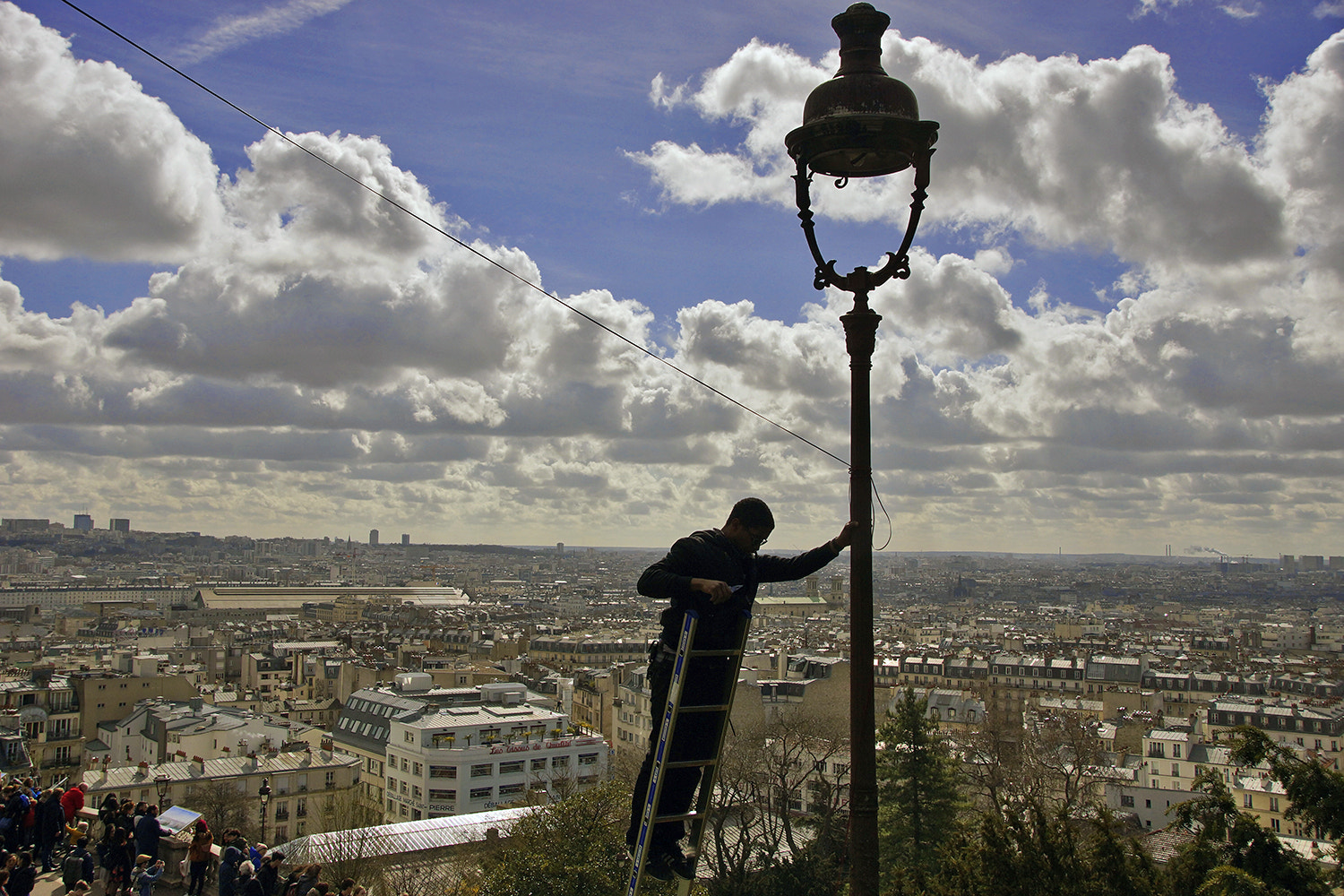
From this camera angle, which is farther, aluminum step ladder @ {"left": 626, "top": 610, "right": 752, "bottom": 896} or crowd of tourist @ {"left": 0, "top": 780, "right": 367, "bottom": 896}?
crowd of tourist @ {"left": 0, "top": 780, "right": 367, "bottom": 896}

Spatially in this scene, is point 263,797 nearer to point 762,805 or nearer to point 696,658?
point 762,805

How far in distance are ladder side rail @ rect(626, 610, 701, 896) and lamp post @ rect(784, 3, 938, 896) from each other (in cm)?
75

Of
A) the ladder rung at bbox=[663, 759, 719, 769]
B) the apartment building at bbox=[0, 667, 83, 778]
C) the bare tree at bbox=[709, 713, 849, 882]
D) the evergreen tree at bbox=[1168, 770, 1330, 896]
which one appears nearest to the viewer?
the ladder rung at bbox=[663, 759, 719, 769]

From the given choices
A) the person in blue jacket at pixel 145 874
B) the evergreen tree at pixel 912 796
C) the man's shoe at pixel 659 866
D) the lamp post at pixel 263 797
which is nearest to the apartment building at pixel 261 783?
the lamp post at pixel 263 797

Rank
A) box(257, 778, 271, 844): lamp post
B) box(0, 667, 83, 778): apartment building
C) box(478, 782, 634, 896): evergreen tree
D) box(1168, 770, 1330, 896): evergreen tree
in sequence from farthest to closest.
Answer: box(0, 667, 83, 778): apartment building, box(257, 778, 271, 844): lamp post, box(478, 782, 634, 896): evergreen tree, box(1168, 770, 1330, 896): evergreen tree

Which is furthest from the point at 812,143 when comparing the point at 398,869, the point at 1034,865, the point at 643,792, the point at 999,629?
the point at 999,629

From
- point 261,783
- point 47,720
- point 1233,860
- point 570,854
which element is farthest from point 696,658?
point 47,720

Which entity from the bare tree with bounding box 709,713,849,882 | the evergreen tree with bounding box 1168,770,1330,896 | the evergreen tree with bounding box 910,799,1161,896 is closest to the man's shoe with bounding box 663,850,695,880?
the evergreen tree with bounding box 910,799,1161,896

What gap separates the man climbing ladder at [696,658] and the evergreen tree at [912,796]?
76.7 feet

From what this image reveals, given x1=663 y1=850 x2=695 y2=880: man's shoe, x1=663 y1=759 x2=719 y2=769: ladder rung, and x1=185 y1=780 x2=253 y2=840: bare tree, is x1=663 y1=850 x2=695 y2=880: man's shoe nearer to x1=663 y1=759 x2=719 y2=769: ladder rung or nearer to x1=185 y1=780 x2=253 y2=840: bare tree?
x1=663 y1=759 x2=719 y2=769: ladder rung

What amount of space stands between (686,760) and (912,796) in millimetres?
24514

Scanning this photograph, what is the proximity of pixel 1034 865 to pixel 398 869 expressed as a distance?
65.1 feet

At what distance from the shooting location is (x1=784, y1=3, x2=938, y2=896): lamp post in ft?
15.4

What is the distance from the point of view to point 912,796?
27922mm
